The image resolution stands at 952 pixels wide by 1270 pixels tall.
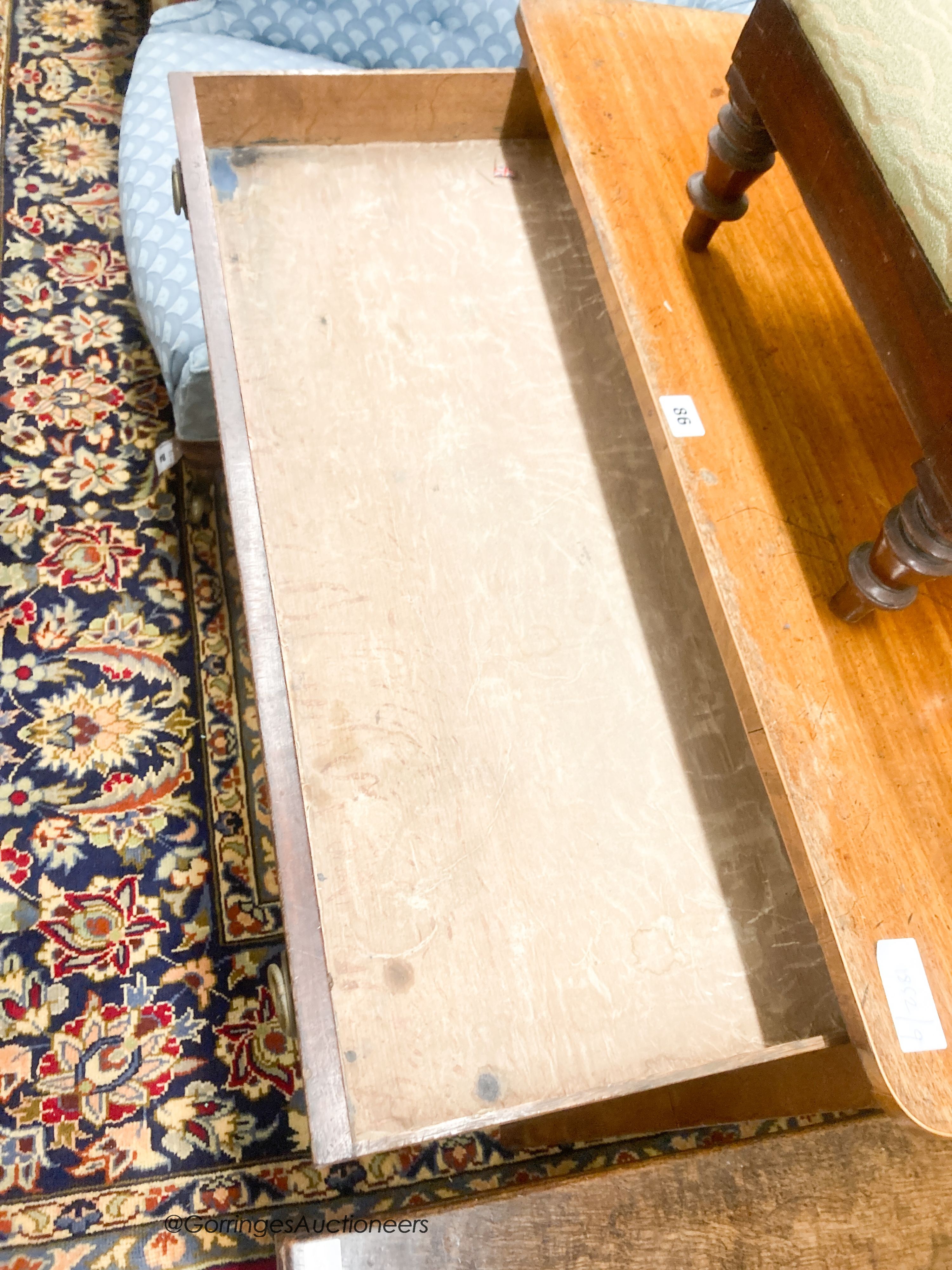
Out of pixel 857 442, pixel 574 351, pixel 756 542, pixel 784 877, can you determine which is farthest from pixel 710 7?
pixel 784 877

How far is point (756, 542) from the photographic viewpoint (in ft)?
2.17

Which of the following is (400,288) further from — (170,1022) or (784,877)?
(170,1022)

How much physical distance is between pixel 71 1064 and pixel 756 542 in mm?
907

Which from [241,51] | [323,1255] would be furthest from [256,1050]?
[241,51]

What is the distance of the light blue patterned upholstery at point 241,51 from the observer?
112 centimetres

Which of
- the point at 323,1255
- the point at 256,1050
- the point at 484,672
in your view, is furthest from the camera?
the point at 256,1050

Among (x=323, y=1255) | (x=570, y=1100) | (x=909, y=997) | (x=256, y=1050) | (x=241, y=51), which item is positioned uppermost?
(x=241, y=51)

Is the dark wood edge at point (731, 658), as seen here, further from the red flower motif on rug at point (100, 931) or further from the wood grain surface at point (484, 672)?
the red flower motif on rug at point (100, 931)

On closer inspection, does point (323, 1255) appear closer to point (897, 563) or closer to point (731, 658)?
point (731, 658)

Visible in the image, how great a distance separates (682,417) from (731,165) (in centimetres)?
21

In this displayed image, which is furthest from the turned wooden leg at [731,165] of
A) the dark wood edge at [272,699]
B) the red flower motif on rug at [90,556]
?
the red flower motif on rug at [90,556]

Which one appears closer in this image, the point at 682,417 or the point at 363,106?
the point at 682,417

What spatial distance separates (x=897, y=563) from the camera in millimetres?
575

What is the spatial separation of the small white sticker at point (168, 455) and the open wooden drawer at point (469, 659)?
37 cm
